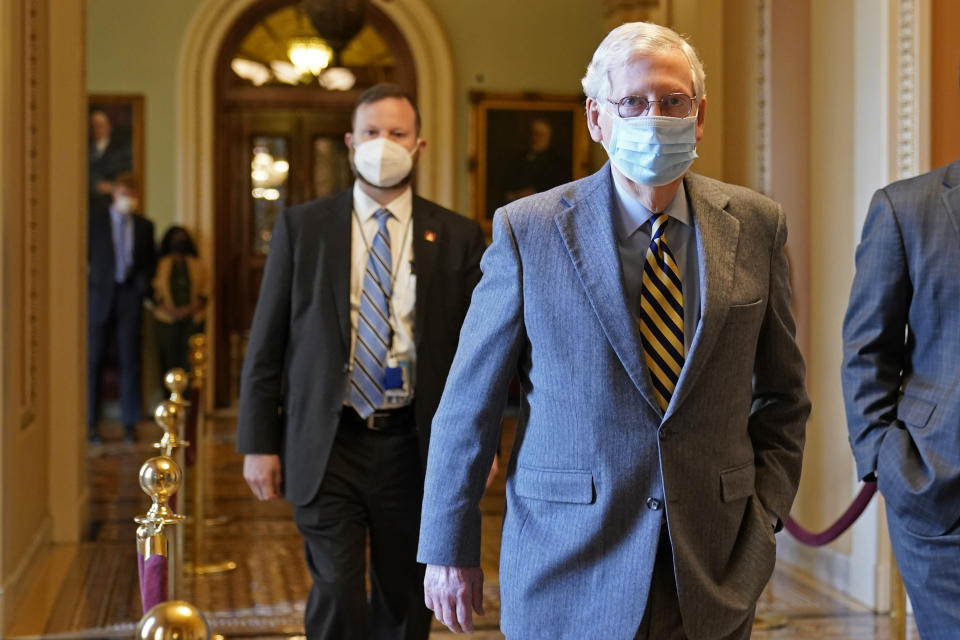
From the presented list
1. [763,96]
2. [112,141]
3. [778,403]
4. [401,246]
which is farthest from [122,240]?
[778,403]

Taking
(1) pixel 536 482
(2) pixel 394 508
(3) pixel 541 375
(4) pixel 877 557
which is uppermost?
(3) pixel 541 375

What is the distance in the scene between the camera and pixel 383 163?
3924mm

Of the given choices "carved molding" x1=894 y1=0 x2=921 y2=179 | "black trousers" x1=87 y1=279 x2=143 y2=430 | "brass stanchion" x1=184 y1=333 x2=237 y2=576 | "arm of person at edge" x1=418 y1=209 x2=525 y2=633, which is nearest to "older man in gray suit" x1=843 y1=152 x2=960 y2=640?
"arm of person at edge" x1=418 y1=209 x2=525 y2=633

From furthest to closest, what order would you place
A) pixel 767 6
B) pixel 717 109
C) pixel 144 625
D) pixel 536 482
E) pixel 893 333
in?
pixel 717 109
pixel 767 6
pixel 893 333
pixel 536 482
pixel 144 625

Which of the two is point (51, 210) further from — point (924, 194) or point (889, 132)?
point (924, 194)

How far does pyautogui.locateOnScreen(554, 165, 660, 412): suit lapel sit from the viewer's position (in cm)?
230

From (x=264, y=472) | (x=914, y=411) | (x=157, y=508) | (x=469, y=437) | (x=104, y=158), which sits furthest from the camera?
(x=104, y=158)

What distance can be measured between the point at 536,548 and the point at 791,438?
54 centimetres

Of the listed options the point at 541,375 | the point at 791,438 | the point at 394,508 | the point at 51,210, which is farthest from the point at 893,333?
the point at 51,210

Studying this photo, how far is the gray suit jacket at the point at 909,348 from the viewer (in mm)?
3027

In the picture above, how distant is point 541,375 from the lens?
2.40 metres

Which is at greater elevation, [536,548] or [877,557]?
[536,548]

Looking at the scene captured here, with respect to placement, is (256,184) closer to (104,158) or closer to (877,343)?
(104,158)

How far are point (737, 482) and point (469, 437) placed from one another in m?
0.50
